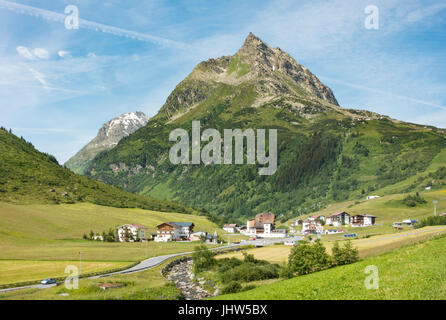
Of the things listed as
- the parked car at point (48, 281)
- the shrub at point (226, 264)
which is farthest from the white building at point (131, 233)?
the parked car at point (48, 281)

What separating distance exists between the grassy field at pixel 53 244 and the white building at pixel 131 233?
839 centimetres

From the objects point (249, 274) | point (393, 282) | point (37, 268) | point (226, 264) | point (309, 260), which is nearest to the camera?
point (393, 282)

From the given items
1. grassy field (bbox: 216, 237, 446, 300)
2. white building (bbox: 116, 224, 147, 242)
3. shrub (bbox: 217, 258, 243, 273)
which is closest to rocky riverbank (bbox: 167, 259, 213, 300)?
shrub (bbox: 217, 258, 243, 273)

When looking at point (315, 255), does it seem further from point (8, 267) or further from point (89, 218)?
point (89, 218)

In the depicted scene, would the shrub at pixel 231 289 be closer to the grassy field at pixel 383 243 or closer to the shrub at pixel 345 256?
the shrub at pixel 345 256

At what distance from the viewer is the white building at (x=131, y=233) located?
171 meters

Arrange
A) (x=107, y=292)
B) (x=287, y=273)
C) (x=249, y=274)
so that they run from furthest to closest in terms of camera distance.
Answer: (x=249, y=274), (x=287, y=273), (x=107, y=292)

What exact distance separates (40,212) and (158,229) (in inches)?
2197

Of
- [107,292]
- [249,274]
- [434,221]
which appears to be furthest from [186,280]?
[434,221]

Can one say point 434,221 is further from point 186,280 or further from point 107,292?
point 107,292

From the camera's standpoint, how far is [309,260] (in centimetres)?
5950

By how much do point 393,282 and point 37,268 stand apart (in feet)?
252
